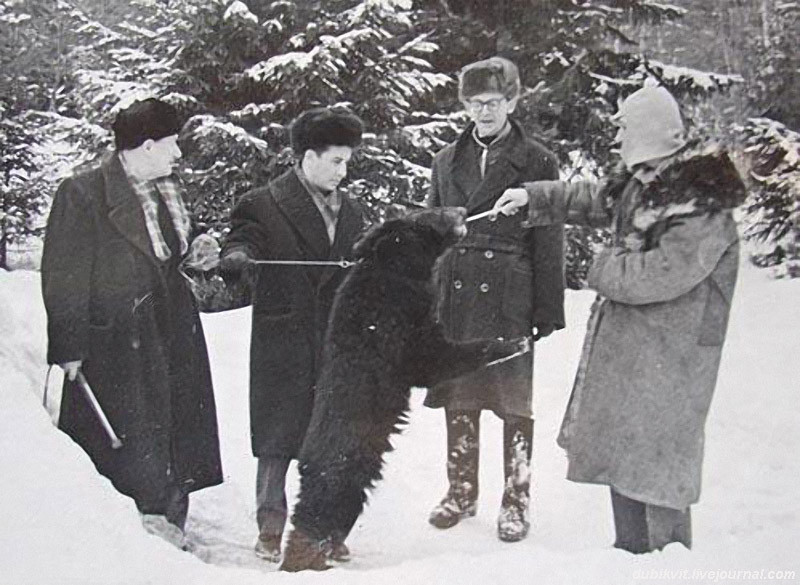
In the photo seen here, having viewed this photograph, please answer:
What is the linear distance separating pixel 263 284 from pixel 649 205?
1.25 meters

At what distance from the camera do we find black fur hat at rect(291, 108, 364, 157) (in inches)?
101

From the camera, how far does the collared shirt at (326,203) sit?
2.65 metres

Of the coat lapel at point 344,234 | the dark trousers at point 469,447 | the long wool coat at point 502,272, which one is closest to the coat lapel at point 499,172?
the long wool coat at point 502,272

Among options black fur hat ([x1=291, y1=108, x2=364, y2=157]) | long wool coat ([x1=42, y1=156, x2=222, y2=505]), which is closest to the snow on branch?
black fur hat ([x1=291, y1=108, x2=364, y2=157])

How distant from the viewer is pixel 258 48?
478 cm

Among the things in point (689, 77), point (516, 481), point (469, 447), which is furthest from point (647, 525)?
point (689, 77)

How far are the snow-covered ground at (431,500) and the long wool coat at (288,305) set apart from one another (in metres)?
0.40

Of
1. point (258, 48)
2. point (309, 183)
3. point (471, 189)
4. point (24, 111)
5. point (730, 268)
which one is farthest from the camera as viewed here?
point (24, 111)

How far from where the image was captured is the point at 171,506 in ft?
8.30

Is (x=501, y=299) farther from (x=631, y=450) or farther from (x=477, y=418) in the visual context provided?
(x=631, y=450)

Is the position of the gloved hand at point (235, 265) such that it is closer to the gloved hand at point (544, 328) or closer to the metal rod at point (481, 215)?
the metal rod at point (481, 215)

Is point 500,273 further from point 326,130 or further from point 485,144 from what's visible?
point 326,130

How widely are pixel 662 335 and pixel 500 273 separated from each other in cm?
83

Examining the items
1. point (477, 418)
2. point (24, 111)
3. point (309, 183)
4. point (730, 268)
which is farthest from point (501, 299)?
point (24, 111)
